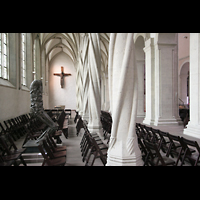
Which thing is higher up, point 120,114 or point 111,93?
point 111,93

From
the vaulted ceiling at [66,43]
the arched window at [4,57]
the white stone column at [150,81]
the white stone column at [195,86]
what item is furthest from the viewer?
the vaulted ceiling at [66,43]

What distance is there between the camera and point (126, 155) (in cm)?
359

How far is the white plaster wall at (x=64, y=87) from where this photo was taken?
3198 centimetres

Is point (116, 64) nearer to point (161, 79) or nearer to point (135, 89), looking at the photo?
point (135, 89)

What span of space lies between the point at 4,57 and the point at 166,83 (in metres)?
9.09

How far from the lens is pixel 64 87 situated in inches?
1268

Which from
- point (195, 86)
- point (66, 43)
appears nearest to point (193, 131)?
point (195, 86)

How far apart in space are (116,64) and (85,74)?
6943 millimetres

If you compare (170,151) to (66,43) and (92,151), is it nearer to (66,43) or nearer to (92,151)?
(92,151)

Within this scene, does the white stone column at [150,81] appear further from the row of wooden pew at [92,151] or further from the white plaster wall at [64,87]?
the white plaster wall at [64,87]

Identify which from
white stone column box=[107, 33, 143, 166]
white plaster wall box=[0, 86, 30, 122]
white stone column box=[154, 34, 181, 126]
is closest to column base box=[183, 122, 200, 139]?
white stone column box=[154, 34, 181, 126]

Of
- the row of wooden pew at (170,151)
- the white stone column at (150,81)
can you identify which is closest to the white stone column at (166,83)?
the white stone column at (150,81)

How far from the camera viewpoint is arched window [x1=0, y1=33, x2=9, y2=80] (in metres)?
9.91
